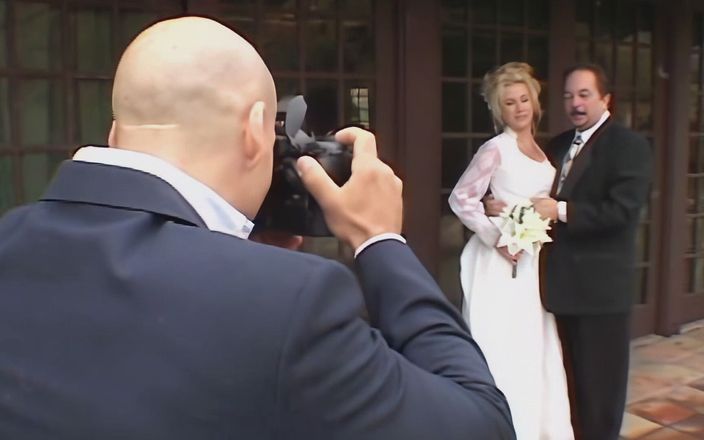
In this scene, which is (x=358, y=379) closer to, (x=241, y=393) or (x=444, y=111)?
(x=241, y=393)

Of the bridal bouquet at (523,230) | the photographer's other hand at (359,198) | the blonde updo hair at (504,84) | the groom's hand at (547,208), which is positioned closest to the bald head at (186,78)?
the photographer's other hand at (359,198)

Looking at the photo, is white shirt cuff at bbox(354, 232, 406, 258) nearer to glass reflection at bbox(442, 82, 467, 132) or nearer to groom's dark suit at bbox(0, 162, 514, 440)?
groom's dark suit at bbox(0, 162, 514, 440)

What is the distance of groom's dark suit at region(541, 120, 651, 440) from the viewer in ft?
10.1

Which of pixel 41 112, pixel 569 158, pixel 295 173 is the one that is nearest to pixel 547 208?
pixel 569 158

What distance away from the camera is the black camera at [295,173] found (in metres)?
1.07

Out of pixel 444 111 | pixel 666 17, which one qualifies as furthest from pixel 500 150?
pixel 666 17

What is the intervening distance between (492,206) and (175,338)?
2651 mm

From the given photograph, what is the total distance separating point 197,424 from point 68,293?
19cm

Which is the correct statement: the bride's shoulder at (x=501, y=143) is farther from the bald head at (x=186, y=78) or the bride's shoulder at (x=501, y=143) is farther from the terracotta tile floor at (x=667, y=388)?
the bald head at (x=186, y=78)

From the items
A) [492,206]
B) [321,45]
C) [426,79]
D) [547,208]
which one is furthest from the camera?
[426,79]

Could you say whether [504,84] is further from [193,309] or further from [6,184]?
[193,309]

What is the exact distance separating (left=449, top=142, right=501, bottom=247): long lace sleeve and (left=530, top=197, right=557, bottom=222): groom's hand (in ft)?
0.64

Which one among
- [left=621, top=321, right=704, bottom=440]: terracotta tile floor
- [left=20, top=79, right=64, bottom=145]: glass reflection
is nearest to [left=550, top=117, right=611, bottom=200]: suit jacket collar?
[left=621, top=321, right=704, bottom=440]: terracotta tile floor

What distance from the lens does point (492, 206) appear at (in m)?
3.29
